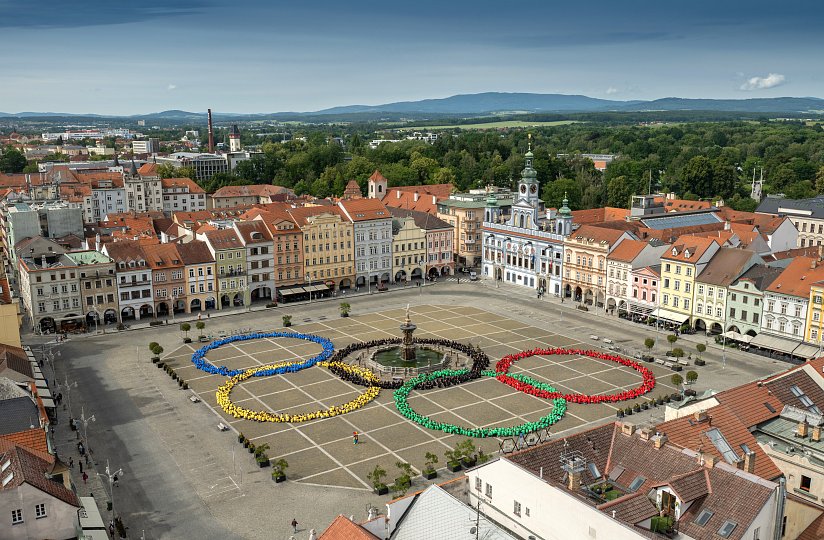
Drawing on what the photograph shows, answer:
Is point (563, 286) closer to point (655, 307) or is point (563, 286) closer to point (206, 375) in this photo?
point (655, 307)

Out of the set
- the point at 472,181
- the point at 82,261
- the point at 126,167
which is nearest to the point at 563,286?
the point at 82,261

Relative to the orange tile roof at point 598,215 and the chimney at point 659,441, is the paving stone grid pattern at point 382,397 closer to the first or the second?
the chimney at point 659,441

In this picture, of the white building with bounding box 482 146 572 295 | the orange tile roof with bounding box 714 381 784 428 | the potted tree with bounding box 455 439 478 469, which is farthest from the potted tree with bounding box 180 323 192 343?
the orange tile roof with bounding box 714 381 784 428

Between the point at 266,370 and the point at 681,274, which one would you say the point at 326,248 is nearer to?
the point at 266,370

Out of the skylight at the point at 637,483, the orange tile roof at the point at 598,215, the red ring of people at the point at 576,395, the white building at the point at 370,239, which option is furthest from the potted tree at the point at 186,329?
the orange tile roof at the point at 598,215

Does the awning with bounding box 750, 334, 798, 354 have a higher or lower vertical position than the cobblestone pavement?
higher

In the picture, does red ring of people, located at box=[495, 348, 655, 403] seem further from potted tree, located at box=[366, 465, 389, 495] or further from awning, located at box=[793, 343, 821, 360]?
potted tree, located at box=[366, 465, 389, 495]
